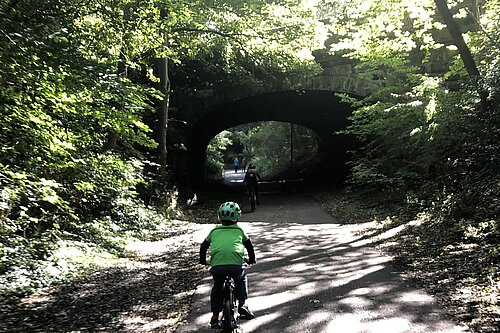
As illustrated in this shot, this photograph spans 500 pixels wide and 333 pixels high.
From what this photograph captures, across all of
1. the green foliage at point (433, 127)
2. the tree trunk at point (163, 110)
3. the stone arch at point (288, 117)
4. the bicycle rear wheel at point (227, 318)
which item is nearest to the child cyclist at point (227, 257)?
the bicycle rear wheel at point (227, 318)

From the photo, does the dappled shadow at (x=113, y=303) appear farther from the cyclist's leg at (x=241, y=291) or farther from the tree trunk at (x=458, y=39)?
the tree trunk at (x=458, y=39)

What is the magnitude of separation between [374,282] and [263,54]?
33.0 ft

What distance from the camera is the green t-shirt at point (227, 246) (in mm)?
4164

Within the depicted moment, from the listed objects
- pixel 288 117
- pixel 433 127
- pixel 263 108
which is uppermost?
pixel 263 108

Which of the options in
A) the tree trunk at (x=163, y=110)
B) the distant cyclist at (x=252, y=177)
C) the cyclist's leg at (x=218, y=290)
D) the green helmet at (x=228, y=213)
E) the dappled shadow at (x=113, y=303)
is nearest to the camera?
the cyclist's leg at (x=218, y=290)

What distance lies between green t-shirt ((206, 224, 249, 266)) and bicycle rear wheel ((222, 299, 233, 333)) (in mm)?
393

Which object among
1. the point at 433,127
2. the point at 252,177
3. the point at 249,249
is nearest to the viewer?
the point at 249,249

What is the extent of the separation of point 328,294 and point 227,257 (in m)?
2.09

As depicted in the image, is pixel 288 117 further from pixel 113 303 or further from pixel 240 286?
pixel 240 286

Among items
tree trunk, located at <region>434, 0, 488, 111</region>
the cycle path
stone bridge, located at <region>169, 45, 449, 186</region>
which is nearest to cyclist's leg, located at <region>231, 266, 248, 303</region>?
the cycle path

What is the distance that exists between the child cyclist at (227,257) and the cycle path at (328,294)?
553 mm

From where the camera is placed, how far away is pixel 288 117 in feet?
91.7

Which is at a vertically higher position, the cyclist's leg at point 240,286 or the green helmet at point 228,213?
the green helmet at point 228,213

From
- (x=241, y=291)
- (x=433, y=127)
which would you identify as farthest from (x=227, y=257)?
(x=433, y=127)
